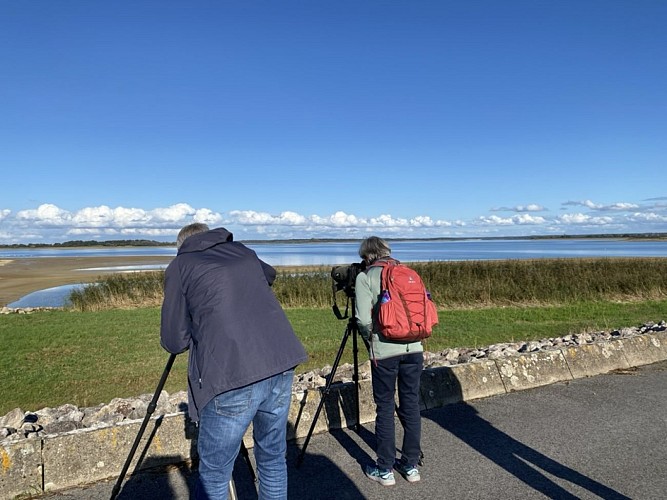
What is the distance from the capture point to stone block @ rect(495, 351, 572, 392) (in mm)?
6148

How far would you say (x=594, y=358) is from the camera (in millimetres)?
6820

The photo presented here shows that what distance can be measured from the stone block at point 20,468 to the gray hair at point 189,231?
1.92 meters

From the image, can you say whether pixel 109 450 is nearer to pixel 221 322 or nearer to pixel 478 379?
pixel 221 322

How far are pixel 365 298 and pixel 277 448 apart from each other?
1341 millimetres

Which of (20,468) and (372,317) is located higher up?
(372,317)

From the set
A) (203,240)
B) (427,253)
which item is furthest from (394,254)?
(203,240)

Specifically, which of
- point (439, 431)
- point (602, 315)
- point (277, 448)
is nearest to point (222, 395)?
point (277, 448)

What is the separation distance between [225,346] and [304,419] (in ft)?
7.66

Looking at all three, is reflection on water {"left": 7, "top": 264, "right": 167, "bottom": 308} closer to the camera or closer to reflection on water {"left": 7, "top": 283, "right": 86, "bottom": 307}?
reflection on water {"left": 7, "top": 283, "right": 86, "bottom": 307}

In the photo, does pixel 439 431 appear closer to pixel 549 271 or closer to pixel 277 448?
pixel 277 448

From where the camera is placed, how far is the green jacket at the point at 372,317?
4.02 metres

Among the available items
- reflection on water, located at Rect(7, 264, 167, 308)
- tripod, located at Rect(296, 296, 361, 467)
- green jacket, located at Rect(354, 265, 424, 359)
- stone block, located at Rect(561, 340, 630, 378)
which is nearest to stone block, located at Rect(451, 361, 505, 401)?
stone block, located at Rect(561, 340, 630, 378)

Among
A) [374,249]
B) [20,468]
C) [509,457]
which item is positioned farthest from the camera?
[509,457]

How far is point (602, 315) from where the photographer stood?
599 inches
